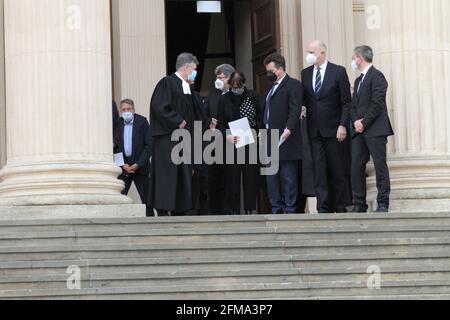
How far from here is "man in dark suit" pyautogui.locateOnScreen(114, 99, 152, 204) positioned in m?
18.8

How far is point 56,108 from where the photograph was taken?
53.0ft

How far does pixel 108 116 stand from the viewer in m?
16.6

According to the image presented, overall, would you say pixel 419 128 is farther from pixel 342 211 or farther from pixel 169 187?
pixel 169 187

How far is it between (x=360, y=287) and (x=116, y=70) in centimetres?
887

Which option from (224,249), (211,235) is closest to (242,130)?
(211,235)

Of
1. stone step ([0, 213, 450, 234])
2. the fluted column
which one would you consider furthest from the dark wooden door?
stone step ([0, 213, 450, 234])

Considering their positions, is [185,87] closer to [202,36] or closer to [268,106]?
[268,106]

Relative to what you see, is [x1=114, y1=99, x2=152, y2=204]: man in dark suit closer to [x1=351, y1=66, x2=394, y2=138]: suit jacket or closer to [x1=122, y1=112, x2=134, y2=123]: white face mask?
[x1=122, y1=112, x2=134, y2=123]: white face mask

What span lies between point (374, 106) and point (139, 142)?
3.89 meters

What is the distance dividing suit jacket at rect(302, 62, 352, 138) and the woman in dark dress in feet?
4.34

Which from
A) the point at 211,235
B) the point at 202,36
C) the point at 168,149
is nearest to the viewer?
the point at 211,235

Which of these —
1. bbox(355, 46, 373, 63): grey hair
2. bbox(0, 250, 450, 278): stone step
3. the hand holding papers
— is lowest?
bbox(0, 250, 450, 278): stone step

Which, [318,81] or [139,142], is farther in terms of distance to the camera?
[139,142]
